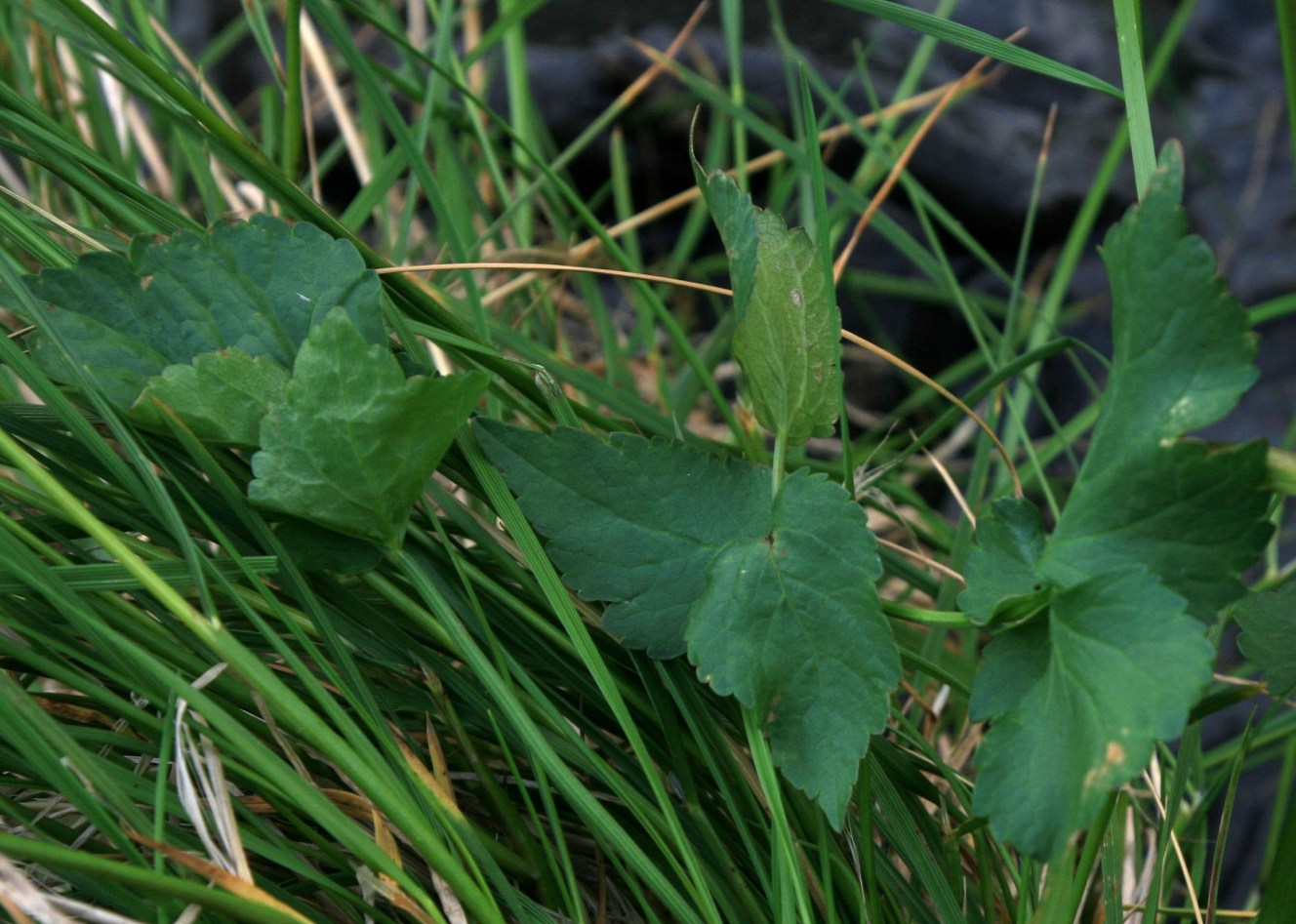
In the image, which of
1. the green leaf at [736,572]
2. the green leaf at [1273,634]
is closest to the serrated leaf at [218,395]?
the green leaf at [736,572]

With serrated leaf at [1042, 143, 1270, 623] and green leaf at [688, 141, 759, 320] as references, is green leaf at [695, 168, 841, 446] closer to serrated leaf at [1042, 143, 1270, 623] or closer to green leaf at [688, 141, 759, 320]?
green leaf at [688, 141, 759, 320]

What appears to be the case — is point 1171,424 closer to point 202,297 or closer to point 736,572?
point 736,572

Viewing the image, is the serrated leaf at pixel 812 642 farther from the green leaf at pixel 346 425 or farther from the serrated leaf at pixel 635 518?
the green leaf at pixel 346 425

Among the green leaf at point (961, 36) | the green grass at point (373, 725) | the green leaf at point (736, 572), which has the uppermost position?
the green leaf at point (961, 36)

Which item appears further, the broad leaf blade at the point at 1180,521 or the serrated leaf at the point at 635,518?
the serrated leaf at the point at 635,518

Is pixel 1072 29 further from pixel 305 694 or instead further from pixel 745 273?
pixel 305 694

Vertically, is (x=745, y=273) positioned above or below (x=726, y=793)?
above

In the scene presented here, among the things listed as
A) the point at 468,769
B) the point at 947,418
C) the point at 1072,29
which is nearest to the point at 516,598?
the point at 468,769

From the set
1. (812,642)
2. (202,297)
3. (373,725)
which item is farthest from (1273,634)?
(202,297)
